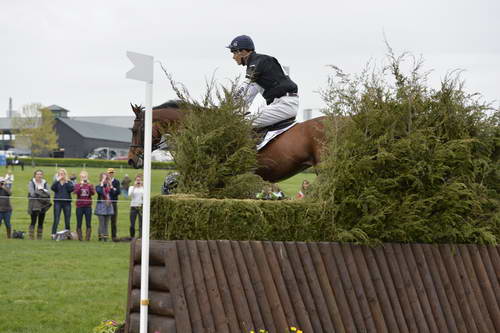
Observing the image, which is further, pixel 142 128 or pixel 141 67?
pixel 142 128

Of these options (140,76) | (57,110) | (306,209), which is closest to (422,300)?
(306,209)

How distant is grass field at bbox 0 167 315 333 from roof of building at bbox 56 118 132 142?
207 ft

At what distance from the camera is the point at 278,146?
6789 mm

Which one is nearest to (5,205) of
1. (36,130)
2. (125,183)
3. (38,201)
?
(38,201)

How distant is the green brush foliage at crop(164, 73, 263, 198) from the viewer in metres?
5.48

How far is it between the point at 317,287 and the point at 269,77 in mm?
2504

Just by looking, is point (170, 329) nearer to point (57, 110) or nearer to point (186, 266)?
point (186, 266)

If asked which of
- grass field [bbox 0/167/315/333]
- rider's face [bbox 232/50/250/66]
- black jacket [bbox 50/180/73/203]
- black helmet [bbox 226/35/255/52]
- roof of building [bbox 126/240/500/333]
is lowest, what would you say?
grass field [bbox 0/167/315/333]

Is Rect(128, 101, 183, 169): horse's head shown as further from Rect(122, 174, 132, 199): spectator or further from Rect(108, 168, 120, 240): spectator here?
Rect(122, 174, 132, 199): spectator

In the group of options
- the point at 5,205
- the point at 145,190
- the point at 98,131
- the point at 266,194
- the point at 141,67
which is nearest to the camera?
the point at 145,190

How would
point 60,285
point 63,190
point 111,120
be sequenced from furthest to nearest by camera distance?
1. point 111,120
2. point 63,190
3. point 60,285

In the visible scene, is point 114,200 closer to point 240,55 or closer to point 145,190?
point 240,55

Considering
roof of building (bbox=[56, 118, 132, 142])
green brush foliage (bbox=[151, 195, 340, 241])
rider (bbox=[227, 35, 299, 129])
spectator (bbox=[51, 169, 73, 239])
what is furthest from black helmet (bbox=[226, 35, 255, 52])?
roof of building (bbox=[56, 118, 132, 142])

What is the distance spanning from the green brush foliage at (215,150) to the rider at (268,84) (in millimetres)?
979
